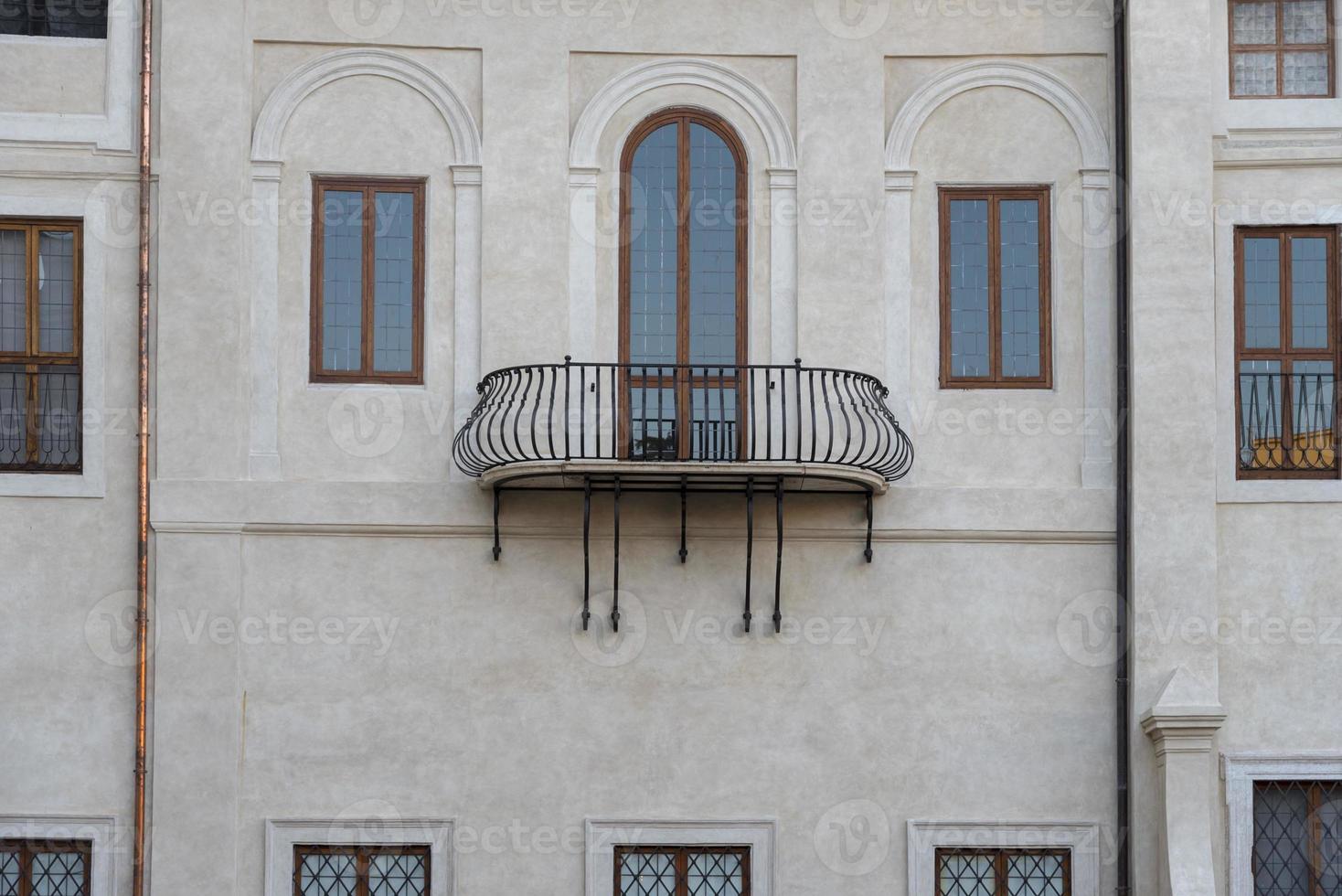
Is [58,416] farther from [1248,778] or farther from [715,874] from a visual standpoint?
[1248,778]

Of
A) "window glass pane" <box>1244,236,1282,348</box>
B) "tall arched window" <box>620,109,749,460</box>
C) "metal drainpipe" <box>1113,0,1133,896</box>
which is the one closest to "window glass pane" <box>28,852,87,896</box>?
"tall arched window" <box>620,109,749,460</box>

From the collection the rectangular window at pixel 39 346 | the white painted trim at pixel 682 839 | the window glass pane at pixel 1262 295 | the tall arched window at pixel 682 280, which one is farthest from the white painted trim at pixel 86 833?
the window glass pane at pixel 1262 295

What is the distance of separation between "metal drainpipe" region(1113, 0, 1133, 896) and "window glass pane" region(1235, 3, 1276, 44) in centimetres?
114

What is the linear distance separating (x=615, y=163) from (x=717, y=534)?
3289 millimetres

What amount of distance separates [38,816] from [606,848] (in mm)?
4594

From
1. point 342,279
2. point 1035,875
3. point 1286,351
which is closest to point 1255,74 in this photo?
point 1286,351

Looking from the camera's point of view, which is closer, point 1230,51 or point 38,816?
point 38,816

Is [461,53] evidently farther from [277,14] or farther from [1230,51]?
[1230,51]

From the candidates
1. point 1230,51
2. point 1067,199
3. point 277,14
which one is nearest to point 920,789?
point 1067,199

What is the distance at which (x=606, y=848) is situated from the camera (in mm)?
17344

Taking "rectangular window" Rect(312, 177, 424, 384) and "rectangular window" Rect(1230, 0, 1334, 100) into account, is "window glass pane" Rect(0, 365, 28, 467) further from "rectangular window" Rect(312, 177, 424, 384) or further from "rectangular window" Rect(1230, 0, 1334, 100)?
"rectangular window" Rect(1230, 0, 1334, 100)

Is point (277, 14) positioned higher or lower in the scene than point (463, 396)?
higher

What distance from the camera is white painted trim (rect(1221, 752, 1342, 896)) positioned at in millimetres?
17312

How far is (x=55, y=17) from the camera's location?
1816cm
